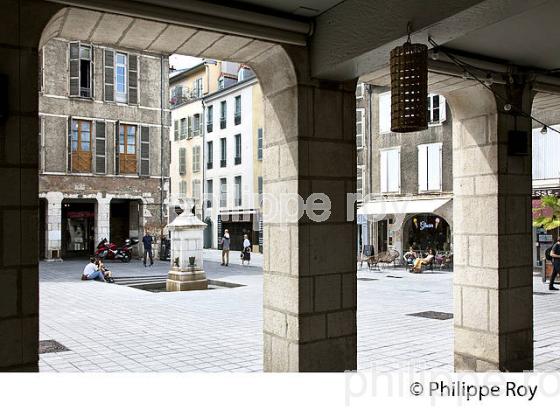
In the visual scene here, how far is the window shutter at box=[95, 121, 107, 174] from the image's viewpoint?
24.8 meters

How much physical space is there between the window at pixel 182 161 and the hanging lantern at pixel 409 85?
37.6m

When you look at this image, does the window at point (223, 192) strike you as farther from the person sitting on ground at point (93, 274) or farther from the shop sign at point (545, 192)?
the shop sign at point (545, 192)

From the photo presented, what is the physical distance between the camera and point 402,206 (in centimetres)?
2353

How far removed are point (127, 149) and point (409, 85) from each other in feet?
77.2

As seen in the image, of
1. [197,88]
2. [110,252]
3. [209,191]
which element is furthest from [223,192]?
[110,252]

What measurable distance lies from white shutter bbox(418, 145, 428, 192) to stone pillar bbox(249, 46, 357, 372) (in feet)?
62.8

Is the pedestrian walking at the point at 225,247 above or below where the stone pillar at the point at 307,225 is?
below

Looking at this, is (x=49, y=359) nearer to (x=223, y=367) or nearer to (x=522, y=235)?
(x=223, y=367)

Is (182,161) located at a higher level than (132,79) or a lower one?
lower

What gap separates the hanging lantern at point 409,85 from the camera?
359 centimetres

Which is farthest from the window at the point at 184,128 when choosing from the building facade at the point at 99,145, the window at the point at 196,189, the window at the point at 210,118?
the building facade at the point at 99,145

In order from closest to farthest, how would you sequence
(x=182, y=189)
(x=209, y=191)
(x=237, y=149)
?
(x=237, y=149)
(x=209, y=191)
(x=182, y=189)

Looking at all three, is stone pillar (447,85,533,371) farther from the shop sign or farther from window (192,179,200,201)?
window (192,179,200,201)

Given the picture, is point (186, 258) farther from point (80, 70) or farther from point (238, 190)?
point (238, 190)
